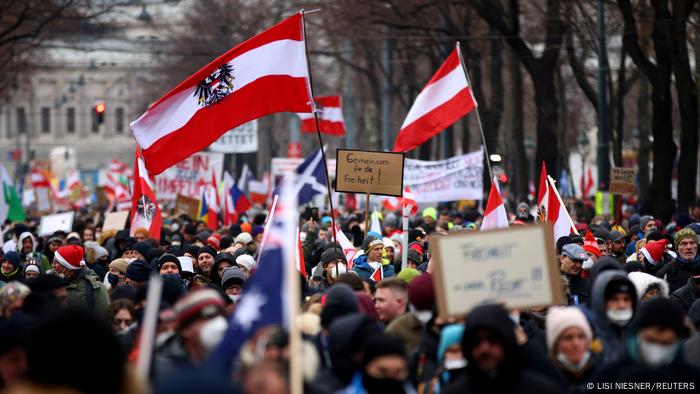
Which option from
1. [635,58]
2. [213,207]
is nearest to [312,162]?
[213,207]

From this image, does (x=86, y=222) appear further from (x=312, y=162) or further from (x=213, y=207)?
(x=312, y=162)

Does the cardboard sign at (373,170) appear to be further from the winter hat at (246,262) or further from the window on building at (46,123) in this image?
the window on building at (46,123)

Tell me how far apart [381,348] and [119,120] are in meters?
118

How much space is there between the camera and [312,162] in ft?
70.6

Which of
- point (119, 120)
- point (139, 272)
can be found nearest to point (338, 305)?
point (139, 272)

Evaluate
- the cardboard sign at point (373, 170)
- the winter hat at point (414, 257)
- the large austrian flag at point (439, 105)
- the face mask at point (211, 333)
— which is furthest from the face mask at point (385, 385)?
the large austrian flag at point (439, 105)

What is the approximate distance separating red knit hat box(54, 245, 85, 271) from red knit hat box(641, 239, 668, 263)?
504 centimetres

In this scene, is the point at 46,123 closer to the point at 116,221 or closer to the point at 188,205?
the point at 188,205

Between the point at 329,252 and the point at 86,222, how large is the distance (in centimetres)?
1183

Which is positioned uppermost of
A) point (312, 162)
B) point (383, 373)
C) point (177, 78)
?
point (177, 78)

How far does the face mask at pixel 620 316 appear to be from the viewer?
24.6 ft

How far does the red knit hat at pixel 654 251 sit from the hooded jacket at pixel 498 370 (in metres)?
6.92

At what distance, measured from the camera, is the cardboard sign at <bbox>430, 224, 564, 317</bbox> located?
667 cm

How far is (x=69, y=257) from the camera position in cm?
1191
